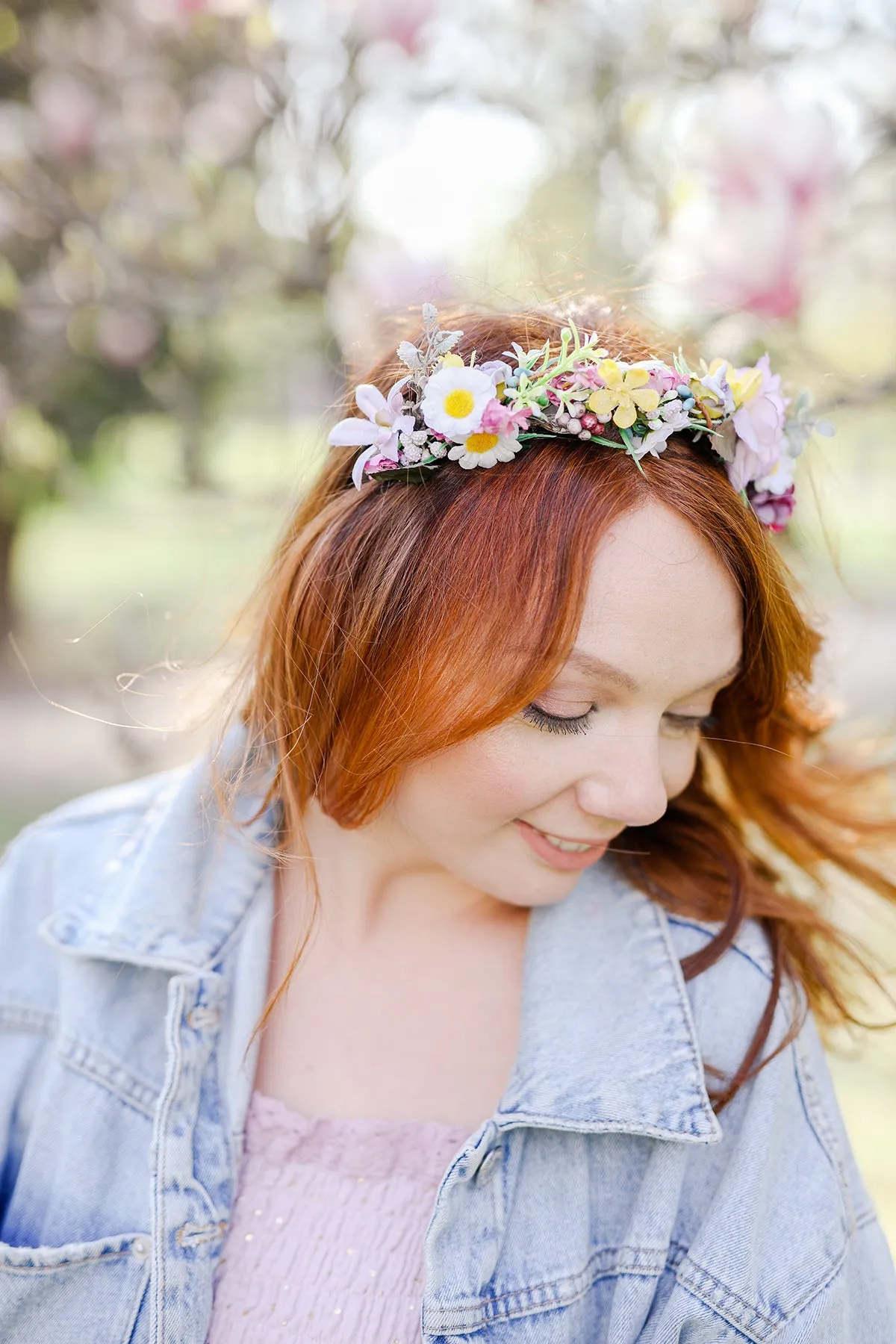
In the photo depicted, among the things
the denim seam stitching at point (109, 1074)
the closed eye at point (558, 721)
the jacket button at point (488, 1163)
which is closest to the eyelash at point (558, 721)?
the closed eye at point (558, 721)

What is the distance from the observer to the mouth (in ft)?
4.36

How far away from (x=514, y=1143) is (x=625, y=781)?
1.54 feet

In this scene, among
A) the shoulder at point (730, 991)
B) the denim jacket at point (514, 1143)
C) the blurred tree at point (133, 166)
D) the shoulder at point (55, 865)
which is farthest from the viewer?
the blurred tree at point (133, 166)

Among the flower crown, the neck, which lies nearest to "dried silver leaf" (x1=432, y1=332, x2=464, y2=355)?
the flower crown

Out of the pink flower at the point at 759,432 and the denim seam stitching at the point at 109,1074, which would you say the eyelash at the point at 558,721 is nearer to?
the pink flower at the point at 759,432

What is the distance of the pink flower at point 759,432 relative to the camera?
1312 millimetres

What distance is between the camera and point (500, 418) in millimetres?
1206

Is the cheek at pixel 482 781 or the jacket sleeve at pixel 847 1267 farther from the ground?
the cheek at pixel 482 781

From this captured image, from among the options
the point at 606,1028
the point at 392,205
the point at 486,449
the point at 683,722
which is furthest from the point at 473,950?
the point at 392,205

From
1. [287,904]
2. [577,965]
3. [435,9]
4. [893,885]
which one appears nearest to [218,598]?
[287,904]

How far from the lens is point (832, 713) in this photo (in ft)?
5.59

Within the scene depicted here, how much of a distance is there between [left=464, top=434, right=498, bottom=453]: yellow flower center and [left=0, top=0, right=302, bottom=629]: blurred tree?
147 centimetres

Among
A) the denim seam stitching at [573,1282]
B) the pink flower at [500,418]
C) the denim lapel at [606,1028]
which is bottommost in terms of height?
the denim seam stitching at [573,1282]

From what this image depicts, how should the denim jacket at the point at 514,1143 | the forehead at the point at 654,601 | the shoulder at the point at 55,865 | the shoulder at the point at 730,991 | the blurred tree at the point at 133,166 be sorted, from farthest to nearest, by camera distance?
the blurred tree at the point at 133,166, the shoulder at the point at 55,865, the shoulder at the point at 730,991, the denim jacket at the point at 514,1143, the forehead at the point at 654,601
